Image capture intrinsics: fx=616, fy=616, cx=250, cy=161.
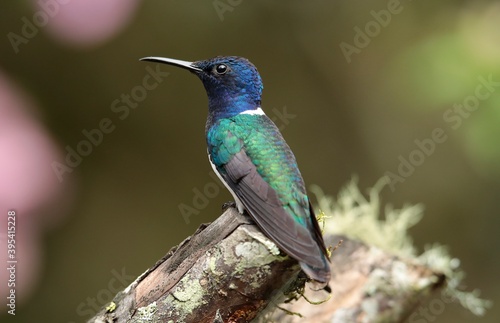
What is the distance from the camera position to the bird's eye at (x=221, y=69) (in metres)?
2.02

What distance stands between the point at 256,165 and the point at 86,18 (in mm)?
1410

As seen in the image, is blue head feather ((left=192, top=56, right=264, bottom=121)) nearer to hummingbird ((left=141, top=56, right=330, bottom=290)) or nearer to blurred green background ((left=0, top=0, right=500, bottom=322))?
hummingbird ((left=141, top=56, right=330, bottom=290))

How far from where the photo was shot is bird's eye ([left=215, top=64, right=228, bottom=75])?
202 cm

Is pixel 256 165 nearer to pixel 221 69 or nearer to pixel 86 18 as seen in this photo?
pixel 221 69

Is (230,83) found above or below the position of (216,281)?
above

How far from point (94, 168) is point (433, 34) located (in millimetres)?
2082

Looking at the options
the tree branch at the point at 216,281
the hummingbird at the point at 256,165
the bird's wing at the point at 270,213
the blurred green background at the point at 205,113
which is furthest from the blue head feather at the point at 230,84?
the blurred green background at the point at 205,113

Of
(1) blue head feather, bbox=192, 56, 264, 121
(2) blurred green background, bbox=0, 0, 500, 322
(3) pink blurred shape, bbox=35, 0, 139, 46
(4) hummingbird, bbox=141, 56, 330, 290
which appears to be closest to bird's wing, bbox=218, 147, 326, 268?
(4) hummingbird, bbox=141, 56, 330, 290

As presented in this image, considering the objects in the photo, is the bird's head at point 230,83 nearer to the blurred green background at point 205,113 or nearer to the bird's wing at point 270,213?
the bird's wing at point 270,213

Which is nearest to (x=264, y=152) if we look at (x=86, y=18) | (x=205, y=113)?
(x=86, y=18)

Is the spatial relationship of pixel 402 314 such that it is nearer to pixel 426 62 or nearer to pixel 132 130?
pixel 426 62

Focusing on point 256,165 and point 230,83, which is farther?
point 230,83

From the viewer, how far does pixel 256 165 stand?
174 cm

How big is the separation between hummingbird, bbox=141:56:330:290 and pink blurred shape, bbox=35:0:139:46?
0.77 metres
